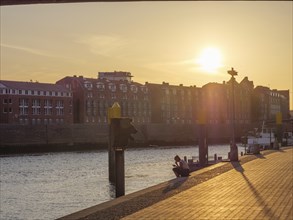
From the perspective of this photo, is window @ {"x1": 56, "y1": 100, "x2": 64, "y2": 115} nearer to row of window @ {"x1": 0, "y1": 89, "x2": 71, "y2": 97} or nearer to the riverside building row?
the riverside building row

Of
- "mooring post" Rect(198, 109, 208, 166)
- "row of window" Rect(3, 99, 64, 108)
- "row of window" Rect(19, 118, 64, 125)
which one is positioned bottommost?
"mooring post" Rect(198, 109, 208, 166)

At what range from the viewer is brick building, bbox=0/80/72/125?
387ft

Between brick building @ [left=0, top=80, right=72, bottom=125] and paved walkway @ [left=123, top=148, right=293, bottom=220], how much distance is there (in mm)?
→ 104012

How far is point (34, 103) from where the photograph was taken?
124 meters

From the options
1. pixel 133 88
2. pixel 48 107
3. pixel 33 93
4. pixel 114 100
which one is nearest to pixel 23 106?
pixel 33 93

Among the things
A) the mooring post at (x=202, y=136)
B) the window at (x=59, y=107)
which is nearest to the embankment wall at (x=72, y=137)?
→ the window at (x=59, y=107)

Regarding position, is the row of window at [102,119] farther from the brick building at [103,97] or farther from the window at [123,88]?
the window at [123,88]

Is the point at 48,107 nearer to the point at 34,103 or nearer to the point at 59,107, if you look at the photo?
the point at 59,107

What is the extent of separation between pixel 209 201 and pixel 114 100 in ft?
436

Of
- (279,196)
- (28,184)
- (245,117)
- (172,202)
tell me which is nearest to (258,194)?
(279,196)

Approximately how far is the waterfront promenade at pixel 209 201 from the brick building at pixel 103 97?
112m

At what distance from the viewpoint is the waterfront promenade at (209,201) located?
37.8 feet

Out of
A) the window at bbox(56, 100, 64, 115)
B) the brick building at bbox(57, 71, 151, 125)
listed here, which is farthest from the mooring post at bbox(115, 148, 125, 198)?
the window at bbox(56, 100, 64, 115)

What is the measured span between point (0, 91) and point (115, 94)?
37.6 meters
